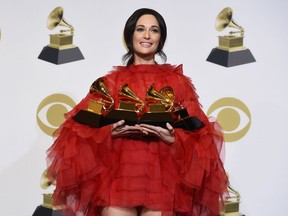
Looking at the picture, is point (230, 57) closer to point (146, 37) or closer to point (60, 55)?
point (146, 37)

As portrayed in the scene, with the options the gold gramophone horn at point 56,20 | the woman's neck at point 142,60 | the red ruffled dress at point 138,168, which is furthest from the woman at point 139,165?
the gold gramophone horn at point 56,20

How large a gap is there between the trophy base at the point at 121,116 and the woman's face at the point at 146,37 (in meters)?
0.30

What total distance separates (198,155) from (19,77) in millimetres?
1033

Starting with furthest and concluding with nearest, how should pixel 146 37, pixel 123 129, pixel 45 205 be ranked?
1. pixel 45 205
2. pixel 146 37
3. pixel 123 129

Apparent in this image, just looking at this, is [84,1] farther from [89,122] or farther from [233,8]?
[89,122]

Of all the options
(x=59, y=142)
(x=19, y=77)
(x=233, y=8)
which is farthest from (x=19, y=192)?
(x=233, y=8)

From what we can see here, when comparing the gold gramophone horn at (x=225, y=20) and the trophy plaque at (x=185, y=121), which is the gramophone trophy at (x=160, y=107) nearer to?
the trophy plaque at (x=185, y=121)

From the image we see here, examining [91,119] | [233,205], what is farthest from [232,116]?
[91,119]

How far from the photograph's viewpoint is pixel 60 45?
7.74ft

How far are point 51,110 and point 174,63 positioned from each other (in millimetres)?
587

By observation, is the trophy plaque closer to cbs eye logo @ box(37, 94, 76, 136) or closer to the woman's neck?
the woman's neck

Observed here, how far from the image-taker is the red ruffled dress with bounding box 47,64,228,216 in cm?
166

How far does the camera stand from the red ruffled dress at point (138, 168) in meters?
1.66

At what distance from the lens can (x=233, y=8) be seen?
238 centimetres
